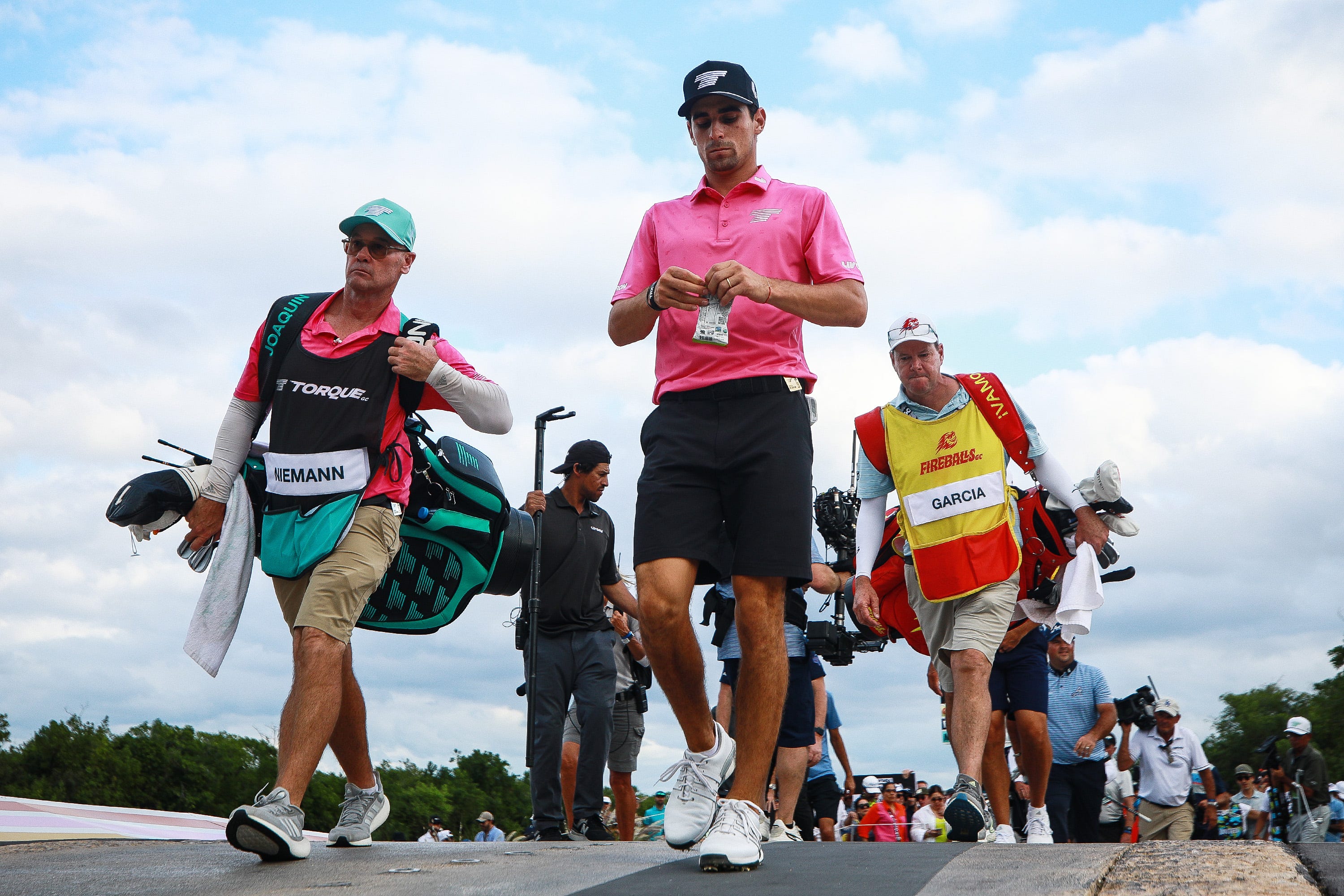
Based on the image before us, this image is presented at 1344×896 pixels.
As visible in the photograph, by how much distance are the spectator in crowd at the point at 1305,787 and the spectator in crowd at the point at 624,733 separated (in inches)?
270

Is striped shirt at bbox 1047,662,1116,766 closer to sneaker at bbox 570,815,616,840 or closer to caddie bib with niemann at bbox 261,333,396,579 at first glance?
sneaker at bbox 570,815,616,840

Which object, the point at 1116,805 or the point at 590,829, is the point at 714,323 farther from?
the point at 1116,805

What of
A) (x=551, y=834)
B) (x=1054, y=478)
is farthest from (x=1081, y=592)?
(x=551, y=834)

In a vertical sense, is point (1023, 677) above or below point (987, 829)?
above

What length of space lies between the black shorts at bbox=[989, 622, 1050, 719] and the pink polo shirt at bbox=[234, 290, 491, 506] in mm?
3865

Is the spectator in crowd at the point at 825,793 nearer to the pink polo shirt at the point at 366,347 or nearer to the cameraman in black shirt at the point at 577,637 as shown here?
the cameraman in black shirt at the point at 577,637

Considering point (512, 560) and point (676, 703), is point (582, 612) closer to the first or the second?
point (512, 560)

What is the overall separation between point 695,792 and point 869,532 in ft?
9.70

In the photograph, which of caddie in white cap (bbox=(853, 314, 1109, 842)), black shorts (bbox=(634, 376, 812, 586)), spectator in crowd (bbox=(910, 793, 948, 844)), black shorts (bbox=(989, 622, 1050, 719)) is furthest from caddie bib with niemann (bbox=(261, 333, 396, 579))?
spectator in crowd (bbox=(910, 793, 948, 844))

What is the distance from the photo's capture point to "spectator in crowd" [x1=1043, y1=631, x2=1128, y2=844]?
9.31m

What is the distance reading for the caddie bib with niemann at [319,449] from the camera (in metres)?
4.38

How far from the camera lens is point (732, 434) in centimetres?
386

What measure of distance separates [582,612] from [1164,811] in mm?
7574

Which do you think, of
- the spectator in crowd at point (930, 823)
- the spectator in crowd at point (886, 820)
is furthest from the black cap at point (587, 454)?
the spectator in crowd at point (930, 823)
